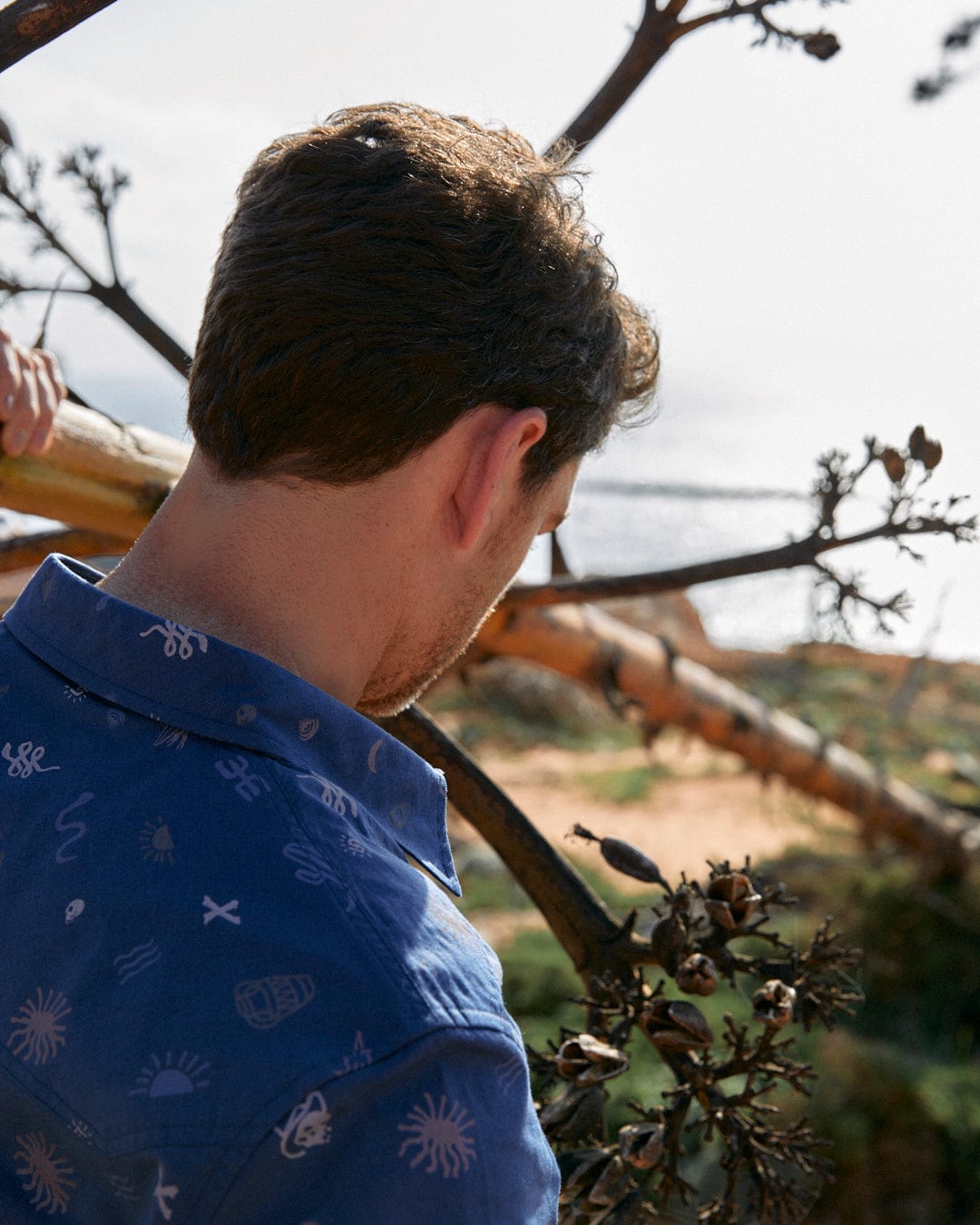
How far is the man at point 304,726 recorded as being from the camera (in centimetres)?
73

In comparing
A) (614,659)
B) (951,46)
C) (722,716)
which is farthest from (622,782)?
(951,46)

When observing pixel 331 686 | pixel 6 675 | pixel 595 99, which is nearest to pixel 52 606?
pixel 6 675

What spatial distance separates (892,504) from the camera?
1.73 meters

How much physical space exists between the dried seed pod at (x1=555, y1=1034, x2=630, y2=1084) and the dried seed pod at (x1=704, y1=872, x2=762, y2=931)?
19 centimetres

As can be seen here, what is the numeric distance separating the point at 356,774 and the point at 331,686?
10 centimetres

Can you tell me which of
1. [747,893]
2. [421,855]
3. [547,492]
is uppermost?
[547,492]

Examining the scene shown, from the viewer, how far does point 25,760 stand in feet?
3.04

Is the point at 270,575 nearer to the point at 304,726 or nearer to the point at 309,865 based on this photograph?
the point at 304,726

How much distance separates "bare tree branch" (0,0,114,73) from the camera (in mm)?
1118

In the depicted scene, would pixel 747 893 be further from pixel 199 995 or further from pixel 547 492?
pixel 199 995

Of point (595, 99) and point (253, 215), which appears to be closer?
point (253, 215)

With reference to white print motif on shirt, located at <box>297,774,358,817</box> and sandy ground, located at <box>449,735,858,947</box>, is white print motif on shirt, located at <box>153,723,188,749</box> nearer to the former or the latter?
white print motif on shirt, located at <box>297,774,358,817</box>

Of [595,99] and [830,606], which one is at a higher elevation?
[595,99]

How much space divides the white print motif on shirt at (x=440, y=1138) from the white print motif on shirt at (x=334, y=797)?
0.76ft
